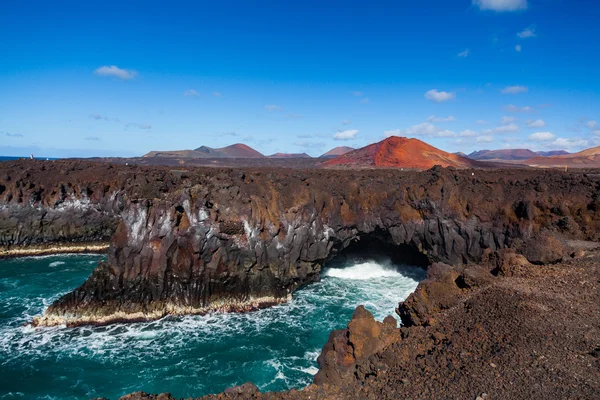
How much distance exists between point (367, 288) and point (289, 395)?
21.1 m

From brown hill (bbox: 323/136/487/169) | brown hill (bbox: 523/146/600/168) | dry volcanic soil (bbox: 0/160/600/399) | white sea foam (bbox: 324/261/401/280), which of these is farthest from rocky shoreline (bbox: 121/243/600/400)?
brown hill (bbox: 523/146/600/168)

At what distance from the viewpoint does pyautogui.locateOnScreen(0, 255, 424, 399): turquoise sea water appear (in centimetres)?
1753

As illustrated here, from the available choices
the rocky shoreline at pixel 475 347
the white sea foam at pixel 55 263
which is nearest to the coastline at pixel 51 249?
the white sea foam at pixel 55 263

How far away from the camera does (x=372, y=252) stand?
3584 centimetres

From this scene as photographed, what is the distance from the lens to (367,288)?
29531 millimetres

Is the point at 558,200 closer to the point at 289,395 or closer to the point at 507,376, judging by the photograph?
the point at 507,376

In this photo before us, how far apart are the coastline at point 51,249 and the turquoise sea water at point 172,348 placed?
1080 cm

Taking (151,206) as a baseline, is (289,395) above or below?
below

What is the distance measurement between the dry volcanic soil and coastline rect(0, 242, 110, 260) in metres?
0.24

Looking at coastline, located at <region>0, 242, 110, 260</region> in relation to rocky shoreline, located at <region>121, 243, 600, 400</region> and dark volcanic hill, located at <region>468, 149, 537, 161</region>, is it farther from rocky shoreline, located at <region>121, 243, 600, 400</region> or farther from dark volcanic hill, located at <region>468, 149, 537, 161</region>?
dark volcanic hill, located at <region>468, 149, 537, 161</region>

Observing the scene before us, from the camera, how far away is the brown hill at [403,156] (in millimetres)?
61953

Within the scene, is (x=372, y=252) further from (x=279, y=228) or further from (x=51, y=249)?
(x=51, y=249)

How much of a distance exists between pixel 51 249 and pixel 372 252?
3459cm

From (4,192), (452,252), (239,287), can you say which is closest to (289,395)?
(239,287)
